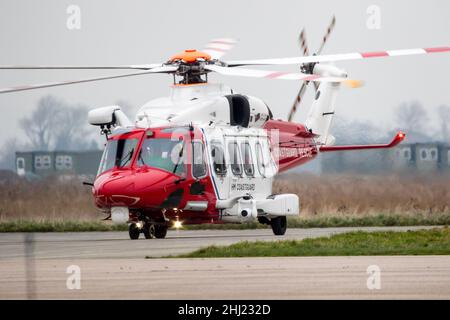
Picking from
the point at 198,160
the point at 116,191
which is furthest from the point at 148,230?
the point at 116,191

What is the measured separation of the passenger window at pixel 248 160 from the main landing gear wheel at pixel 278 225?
3.90 feet

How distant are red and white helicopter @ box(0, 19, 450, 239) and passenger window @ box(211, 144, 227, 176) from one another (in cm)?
2

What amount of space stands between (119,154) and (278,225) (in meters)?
4.56

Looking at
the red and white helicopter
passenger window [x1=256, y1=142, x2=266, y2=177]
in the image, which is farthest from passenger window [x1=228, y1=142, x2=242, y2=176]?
passenger window [x1=256, y1=142, x2=266, y2=177]

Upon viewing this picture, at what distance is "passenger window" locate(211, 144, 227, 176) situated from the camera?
28237mm

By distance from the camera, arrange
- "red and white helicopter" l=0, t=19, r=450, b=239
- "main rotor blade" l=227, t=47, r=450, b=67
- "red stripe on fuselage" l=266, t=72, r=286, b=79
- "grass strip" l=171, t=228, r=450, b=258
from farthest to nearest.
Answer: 1. "red and white helicopter" l=0, t=19, r=450, b=239
2. "main rotor blade" l=227, t=47, r=450, b=67
3. "red stripe on fuselage" l=266, t=72, r=286, b=79
4. "grass strip" l=171, t=228, r=450, b=258

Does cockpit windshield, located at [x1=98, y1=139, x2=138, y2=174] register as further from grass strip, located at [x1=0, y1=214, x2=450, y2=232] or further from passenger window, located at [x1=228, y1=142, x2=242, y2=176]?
grass strip, located at [x1=0, y1=214, x2=450, y2=232]

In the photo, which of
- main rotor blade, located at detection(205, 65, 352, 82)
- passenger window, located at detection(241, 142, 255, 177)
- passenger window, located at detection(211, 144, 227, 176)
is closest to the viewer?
main rotor blade, located at detection(205, 65, 352, 82)

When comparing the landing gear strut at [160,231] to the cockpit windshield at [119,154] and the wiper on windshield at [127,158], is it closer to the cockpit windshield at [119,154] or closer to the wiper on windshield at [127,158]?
the cockpit windshield at [119,154]

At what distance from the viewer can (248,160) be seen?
2953 centimetres

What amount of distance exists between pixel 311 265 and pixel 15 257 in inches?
249
